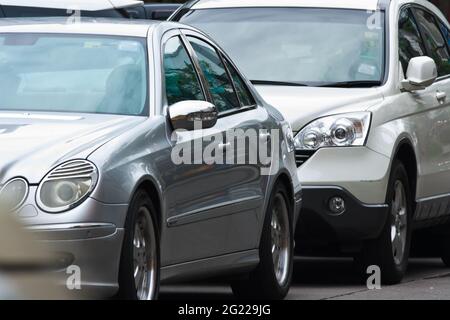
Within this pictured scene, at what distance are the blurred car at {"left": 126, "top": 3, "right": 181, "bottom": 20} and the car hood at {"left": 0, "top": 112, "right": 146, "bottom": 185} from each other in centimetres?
926

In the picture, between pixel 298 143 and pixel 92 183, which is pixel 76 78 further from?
pixel 298 143

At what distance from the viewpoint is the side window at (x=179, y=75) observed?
812 cm

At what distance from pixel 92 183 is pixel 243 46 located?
15.2ft

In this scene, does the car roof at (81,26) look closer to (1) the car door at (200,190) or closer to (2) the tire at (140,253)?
(1) the car door at (200,190)

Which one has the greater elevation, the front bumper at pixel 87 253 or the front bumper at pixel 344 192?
the front bumper at pixel 87 253

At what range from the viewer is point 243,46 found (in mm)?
11180

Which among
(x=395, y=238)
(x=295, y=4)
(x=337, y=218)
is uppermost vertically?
(x=295, y=4)

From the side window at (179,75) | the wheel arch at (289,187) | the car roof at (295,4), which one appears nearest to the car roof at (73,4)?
the car roof at (295,4)

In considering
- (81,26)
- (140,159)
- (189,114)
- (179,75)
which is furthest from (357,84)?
(140,159)

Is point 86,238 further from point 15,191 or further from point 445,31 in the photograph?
point 445,31

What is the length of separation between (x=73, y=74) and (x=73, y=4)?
7.40m

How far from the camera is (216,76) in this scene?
29.3 feet

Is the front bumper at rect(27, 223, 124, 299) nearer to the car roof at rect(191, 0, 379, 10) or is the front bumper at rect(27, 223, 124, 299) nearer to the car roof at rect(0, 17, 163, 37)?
the car roof at rect(0, 17, 163, 37)
